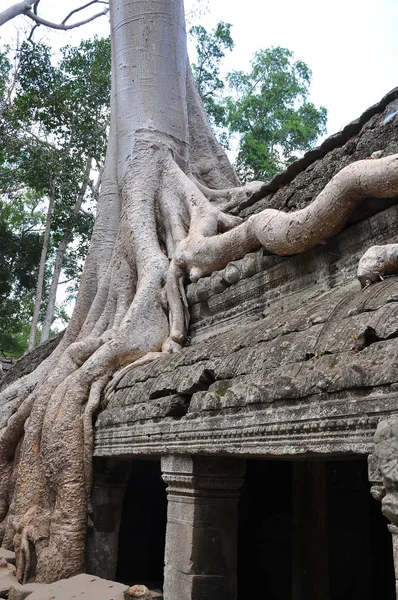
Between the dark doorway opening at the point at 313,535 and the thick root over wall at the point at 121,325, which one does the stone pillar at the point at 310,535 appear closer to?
the dark doorway opening at the point at 313,535

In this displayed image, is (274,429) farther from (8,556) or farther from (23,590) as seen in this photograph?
(8,556)

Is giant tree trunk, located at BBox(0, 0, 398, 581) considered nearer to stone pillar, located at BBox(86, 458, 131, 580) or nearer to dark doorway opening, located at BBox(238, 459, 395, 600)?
stone pillar, located at BBox(86, 458, 131, 580)

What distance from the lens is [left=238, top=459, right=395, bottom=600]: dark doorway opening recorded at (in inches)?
182

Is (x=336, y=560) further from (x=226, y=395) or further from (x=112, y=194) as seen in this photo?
(x=112, y=194)

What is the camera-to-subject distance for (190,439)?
3.43 m

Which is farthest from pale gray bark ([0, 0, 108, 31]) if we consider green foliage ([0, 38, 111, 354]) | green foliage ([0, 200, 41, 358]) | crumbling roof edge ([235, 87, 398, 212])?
crumbling roof edge ([235, 87, 398, 212])

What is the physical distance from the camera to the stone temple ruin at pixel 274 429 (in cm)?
243

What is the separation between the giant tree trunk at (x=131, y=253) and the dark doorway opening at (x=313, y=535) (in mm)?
1553

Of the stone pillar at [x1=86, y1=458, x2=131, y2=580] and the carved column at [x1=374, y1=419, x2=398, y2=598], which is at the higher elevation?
the carved column at [x1=374, y1=419, x2=398, y2=598]

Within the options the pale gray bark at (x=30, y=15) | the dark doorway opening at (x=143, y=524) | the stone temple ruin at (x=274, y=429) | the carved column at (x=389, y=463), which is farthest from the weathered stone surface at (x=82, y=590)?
the pale gray bark at (x=30, y=15)

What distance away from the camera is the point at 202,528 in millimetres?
3535

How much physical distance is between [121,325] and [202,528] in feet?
8.57

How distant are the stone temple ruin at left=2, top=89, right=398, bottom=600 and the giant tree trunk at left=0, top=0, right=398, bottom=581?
18 centimetres

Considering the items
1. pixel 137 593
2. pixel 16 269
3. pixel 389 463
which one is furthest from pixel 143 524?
pixel 16 269
